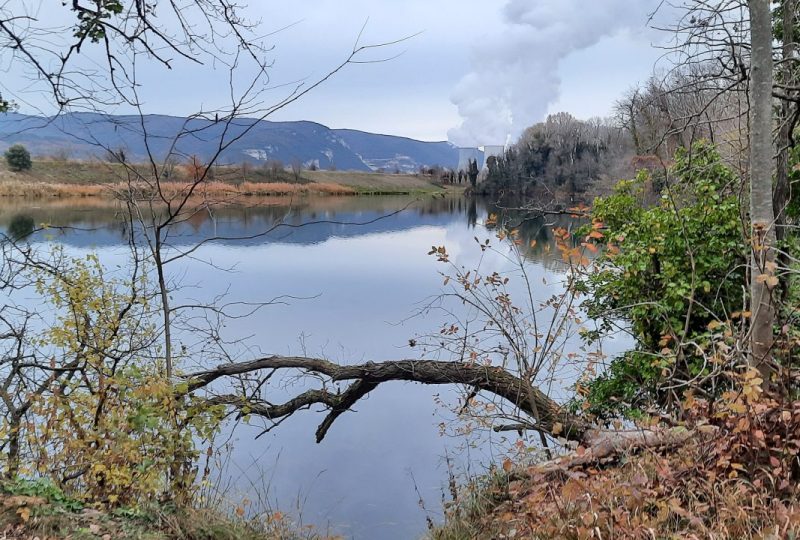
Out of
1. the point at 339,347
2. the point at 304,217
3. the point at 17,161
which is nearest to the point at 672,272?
the point at 339,347

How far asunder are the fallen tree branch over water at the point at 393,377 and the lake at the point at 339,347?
59cm

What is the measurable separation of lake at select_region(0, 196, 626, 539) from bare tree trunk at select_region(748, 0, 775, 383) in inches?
81.8

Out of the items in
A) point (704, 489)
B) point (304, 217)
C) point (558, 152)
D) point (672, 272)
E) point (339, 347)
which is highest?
point (558, 152)

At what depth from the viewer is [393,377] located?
6418 mm

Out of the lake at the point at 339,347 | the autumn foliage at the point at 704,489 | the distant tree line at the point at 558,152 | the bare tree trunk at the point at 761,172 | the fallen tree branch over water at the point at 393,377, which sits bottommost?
the lake at the point at 339,347

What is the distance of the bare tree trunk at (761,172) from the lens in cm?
321

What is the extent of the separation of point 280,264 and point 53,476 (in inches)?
627

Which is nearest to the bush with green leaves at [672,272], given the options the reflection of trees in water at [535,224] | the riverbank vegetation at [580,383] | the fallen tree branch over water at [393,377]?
the riverbank vegetation at [580,383]

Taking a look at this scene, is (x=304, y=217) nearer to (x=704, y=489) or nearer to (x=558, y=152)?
(x=704, y=489)

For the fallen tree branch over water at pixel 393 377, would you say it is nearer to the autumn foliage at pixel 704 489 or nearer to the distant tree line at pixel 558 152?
the autumn foliage at pixel 704 489

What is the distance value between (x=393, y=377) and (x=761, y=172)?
164 inches

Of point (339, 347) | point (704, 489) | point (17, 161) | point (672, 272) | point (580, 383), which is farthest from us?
point (17, 161)

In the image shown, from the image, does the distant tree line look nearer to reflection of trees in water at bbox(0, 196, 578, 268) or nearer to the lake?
reflection of trees in water at bbox(0, 196, 578, 268)

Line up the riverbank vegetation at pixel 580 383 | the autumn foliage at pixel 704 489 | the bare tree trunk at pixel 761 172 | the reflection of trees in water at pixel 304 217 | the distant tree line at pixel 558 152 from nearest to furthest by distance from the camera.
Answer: the autumn foliage at pixel 704 489 < the riverbank vegetation at pixel 580 383 < the bare tree trunk at pixel 761 172 < the reflection of trees in water at pixel 304 217 < the distant tree line at pixel 558 152
